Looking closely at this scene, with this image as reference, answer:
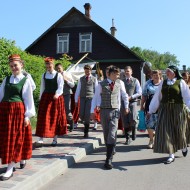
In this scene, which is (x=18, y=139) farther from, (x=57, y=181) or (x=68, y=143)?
(x=68, y=143)

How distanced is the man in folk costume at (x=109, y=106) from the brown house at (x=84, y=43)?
81.8 feet

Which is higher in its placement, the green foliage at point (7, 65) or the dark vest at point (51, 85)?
the green foliage at point (7, 65)

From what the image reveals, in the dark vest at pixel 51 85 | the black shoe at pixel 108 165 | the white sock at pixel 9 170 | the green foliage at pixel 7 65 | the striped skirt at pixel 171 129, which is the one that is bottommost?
the black shoe at pixel 108 165

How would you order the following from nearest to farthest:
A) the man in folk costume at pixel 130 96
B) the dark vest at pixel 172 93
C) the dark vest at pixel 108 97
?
the dark vest at pixel 108 97
the dark vest at pixel 172 93
the man in folk costume at pixel 130 96

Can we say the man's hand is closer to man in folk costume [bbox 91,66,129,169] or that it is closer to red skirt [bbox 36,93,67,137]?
red skirt [bbox 36,93,67,137]

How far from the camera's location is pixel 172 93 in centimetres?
720

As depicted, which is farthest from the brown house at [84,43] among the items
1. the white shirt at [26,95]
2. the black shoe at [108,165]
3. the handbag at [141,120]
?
the white shirt at [26,95]

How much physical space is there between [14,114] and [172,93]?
3.06 m

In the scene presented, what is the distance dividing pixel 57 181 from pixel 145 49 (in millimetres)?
100465

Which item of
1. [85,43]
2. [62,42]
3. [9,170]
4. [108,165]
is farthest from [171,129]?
[62,42]

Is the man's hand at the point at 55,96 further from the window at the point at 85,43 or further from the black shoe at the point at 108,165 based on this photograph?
the window at the point at 85,43

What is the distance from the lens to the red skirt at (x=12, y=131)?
554cm

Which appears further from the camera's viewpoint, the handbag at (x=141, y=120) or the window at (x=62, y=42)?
the window at (x=62, y=42)

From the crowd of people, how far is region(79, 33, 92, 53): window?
23566mm
